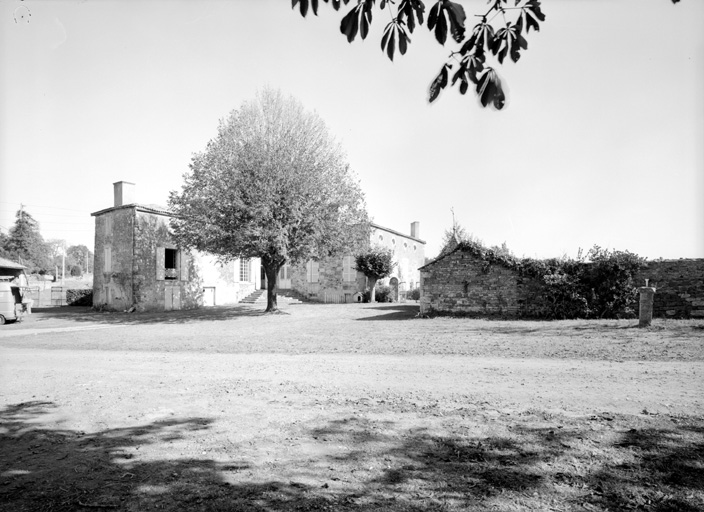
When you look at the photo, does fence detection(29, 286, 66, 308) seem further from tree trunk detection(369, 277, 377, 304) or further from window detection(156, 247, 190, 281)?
tree trunk detection(369, 277, 377, 304)

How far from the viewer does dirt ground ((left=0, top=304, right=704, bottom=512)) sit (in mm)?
3076

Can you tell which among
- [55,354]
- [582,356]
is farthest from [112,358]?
[582,356]

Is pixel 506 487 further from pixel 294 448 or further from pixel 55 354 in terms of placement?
pixel 55 354

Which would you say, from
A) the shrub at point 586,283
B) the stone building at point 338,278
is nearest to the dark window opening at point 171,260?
the stone building at point 338,278

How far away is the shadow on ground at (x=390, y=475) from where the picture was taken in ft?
9.71

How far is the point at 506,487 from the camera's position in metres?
3.13

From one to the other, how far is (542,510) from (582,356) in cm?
662

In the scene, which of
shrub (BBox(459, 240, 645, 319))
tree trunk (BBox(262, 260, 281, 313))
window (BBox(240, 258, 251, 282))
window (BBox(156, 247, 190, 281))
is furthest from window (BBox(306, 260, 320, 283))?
shrub (BBox(459, 240, 645, 319))

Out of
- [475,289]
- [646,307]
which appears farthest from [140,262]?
[646,307]

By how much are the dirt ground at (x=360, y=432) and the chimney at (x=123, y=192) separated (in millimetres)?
19466

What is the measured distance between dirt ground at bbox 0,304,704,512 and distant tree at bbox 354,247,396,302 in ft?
68.7

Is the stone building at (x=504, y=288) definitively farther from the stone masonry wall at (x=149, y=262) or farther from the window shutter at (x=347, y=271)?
the stone masonry wall at (x=149, y=262)

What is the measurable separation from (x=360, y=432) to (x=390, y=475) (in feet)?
2.92

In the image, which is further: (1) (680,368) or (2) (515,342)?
(2) (515,342)
